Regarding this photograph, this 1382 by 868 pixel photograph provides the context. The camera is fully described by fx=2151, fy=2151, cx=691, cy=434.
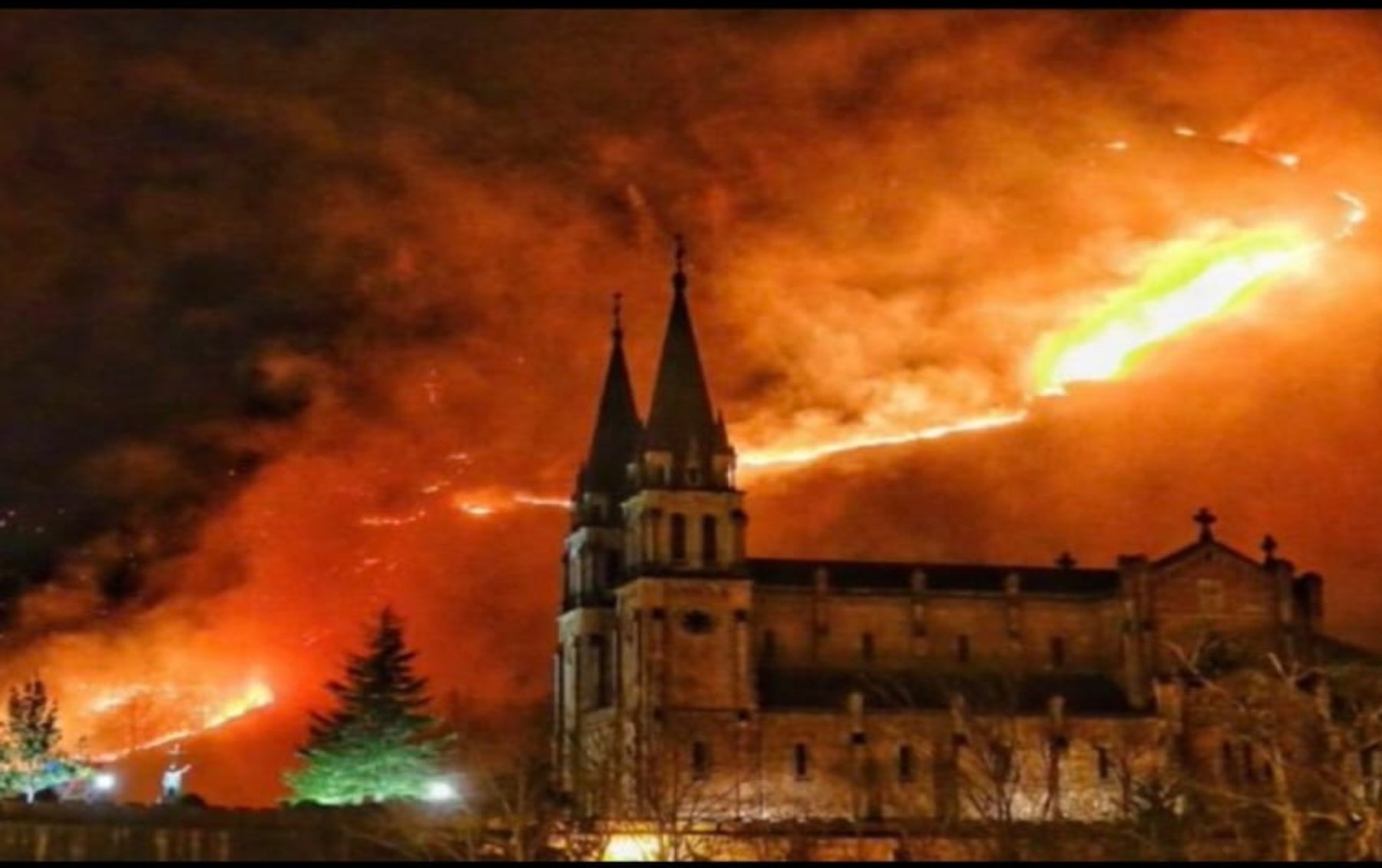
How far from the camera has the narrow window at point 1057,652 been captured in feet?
338

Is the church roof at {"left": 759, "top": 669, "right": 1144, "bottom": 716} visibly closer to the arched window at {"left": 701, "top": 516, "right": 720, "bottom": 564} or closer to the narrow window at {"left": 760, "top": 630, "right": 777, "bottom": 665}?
the narrow window at {"left": 760, "top": 630, "right": 777, "bottom": 665}

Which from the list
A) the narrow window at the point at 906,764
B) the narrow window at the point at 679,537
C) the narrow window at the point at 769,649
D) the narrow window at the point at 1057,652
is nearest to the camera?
the narrow window at the point at 679,537

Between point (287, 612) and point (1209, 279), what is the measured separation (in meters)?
53.6

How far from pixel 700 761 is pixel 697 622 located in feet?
20.3

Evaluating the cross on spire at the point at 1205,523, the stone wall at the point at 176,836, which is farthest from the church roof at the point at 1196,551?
the stone wall at the point at 176,836

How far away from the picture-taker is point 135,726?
116688 mm

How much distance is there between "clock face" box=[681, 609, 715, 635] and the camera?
9469 centimetres

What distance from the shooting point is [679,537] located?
9525 centimetres

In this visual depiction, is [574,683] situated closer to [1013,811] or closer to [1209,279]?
[1013,811]

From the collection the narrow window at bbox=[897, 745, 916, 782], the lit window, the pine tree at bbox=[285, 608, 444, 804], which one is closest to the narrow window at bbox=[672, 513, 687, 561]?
the narrow window at bbox=[897, 745, 916, 782]

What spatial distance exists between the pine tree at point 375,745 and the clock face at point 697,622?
11.8 m

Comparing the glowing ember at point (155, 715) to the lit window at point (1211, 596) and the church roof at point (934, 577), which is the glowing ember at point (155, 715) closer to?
the church roof at point (934, 577)

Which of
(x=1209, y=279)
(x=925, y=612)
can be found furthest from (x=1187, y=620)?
(x=1209, y=279)

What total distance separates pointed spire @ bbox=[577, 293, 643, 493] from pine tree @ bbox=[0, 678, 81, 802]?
91.5 ft
